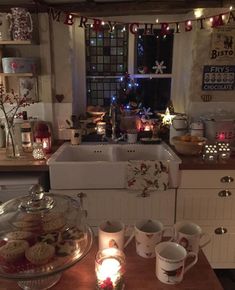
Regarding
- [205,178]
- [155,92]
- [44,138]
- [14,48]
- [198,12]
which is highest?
[198,12]

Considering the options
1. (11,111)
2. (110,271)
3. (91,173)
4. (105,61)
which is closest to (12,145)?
(11,111)

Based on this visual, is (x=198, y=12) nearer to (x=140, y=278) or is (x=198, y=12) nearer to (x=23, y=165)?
(x=23, y=165)

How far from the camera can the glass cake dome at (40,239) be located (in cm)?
76

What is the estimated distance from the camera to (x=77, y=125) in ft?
7.40

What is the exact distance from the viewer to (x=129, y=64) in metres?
2.52

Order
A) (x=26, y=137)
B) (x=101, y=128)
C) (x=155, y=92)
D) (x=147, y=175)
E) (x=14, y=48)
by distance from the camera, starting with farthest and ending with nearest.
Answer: (x=155, y=92) < (x=101, y=128) < (x=14, y=48) < (x=26, y=137) < (x=147, y=175)

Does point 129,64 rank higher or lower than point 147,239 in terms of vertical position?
higher

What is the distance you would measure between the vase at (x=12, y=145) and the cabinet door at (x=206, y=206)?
119 cm

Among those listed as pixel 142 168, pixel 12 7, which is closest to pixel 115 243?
pixel 142 168

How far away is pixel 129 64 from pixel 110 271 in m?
2.06

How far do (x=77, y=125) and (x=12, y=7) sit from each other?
102 centimetres

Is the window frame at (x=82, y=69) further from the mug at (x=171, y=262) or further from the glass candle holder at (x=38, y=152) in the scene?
the mug at (x=171, y=262)

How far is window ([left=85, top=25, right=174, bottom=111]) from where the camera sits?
247 cm

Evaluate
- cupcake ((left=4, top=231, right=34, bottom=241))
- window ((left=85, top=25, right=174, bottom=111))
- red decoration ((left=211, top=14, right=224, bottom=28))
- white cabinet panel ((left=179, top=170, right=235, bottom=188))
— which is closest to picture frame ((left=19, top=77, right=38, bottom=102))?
window ((left=85, top=25, right=174, bottom=111))
